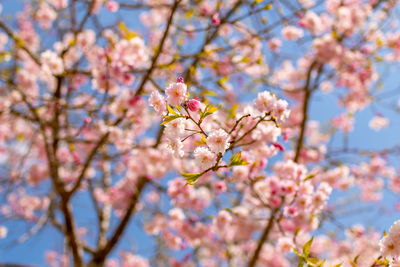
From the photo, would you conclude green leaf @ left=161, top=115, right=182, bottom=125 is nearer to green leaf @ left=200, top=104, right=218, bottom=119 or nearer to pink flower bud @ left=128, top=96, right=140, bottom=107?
green leaf @ left=200, top=104, right=218, bottom=119

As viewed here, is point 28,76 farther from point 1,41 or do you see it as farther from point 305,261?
point 305,261

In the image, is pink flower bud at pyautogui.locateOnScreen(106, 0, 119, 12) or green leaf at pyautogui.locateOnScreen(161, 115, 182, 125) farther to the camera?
pink flower bud at pyautogui.locateOnScreen(106, 0, 119, 12)

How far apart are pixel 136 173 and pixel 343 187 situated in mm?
3517

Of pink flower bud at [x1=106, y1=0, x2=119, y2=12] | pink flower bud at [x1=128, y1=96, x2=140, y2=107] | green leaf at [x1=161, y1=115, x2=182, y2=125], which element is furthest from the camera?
pink flower bud at [x1=106, y1=0, x2=119, y2=12]

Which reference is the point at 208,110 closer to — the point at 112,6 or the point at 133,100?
the point at 133,100

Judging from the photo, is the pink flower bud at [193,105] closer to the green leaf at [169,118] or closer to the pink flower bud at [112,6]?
the green leaf at [169,118]

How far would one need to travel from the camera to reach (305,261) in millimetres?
1580

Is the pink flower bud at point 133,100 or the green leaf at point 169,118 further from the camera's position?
the pink flower bud at point 133,100

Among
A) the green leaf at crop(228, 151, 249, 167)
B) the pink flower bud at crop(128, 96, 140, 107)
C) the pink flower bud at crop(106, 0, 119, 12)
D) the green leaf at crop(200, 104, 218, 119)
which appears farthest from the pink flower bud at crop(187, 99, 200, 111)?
the pink flower bud at crop(106, 0, 119, 12)

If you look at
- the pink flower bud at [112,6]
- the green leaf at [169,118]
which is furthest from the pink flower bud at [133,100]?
the green leaf at [169,118]

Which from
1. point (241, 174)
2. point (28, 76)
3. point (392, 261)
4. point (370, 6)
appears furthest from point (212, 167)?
point (28, 76)

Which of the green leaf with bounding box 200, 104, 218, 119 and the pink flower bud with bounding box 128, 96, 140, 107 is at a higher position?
the pink flower bud with bounding box 128, 96, 140, 107

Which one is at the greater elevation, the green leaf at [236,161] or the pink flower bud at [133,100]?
the pink flower bud at [133,100]

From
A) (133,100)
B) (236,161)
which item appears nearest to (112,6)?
(133,100)
